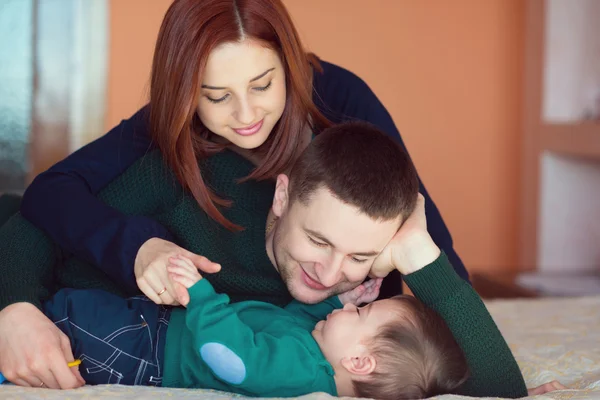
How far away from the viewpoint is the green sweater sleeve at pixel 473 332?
1.37 meters

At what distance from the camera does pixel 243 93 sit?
1575 mm

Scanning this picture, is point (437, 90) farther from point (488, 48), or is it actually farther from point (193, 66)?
point (193, 66)

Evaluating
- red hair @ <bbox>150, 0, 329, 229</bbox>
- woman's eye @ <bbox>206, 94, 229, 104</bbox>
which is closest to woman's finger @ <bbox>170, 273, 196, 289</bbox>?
red hair @ <bbox>150, 0, 329, 229</bbox>

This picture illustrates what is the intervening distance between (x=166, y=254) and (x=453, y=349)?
52cm

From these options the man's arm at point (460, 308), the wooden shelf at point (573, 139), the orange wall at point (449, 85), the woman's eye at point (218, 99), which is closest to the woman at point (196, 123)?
the woman's eye at point (218, 99)

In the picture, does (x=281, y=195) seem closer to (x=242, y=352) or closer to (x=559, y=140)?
(x=242, y=352)

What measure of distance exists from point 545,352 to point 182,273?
0.88 meters

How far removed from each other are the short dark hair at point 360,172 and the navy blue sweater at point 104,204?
0.96 feet

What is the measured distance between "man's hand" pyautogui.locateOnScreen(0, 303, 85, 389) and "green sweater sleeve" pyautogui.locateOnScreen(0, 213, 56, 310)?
6cm

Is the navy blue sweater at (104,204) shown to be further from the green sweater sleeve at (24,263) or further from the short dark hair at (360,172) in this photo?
the short dark hair at (360,172)

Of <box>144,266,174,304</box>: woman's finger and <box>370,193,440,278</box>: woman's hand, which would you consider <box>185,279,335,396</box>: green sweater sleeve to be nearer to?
<box>144,266,174,304</box>: woman's finger

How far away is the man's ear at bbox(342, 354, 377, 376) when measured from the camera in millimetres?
1312

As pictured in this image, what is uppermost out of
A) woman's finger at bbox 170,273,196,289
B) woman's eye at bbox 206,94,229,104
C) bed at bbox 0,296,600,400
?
woman's eye at bbox 206,94,229,104

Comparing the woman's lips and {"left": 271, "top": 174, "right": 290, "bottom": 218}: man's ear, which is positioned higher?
the woman's lips
